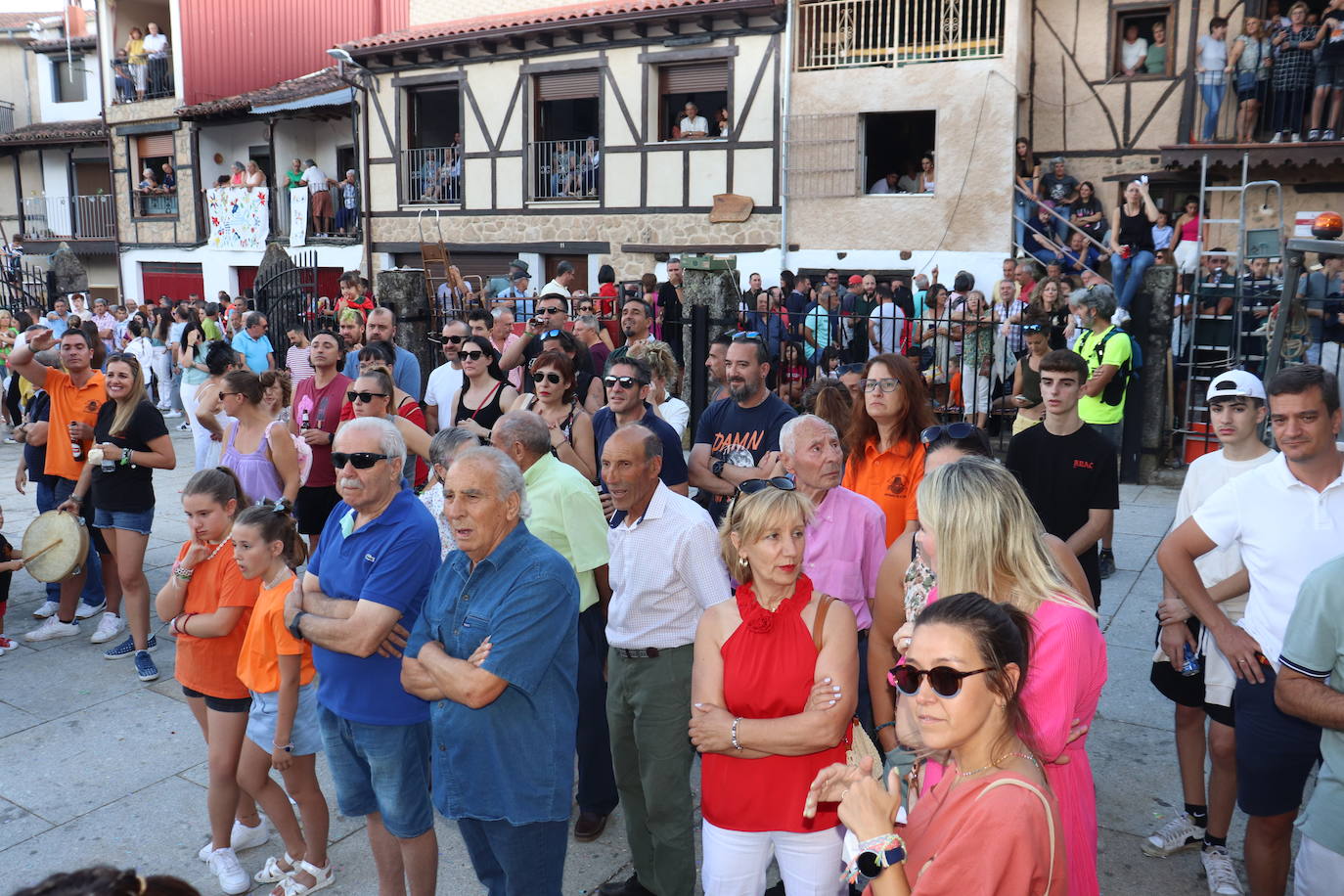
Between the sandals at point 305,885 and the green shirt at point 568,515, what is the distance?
57.6 inches

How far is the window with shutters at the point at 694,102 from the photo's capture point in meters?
17.1

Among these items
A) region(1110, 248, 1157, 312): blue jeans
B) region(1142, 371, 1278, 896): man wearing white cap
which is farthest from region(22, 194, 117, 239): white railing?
region(1142, 371, 1278, 896): man wearing white cap

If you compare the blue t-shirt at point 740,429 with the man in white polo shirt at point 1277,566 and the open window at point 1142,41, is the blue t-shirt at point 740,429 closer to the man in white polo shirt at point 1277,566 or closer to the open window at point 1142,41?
the man in white polo shirt at point 1277,566

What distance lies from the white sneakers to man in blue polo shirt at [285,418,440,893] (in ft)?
2.33

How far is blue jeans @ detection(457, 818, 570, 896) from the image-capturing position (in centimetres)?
310

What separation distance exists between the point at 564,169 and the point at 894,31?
6.34 meters

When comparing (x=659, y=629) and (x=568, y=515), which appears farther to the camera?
(x=568, y=515)

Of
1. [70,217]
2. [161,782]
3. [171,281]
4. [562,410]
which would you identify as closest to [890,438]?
[562,410]

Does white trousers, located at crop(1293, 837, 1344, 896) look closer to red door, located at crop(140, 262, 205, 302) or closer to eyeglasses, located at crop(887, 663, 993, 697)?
eyeglasses, located at crop(887, 663, 993, 697)

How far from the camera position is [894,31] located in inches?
612

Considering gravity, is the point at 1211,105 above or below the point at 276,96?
below

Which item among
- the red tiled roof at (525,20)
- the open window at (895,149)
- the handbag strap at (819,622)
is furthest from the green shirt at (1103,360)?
the red tiled roof at (525,20)

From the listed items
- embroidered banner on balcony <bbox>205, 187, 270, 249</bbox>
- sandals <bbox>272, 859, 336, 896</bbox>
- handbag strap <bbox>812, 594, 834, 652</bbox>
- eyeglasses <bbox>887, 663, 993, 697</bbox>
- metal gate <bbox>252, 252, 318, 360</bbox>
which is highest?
embroidered banner on balcony <bbox>205, 187, 270, 249</bbox>

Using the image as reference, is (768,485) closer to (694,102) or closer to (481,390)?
(481,390)
